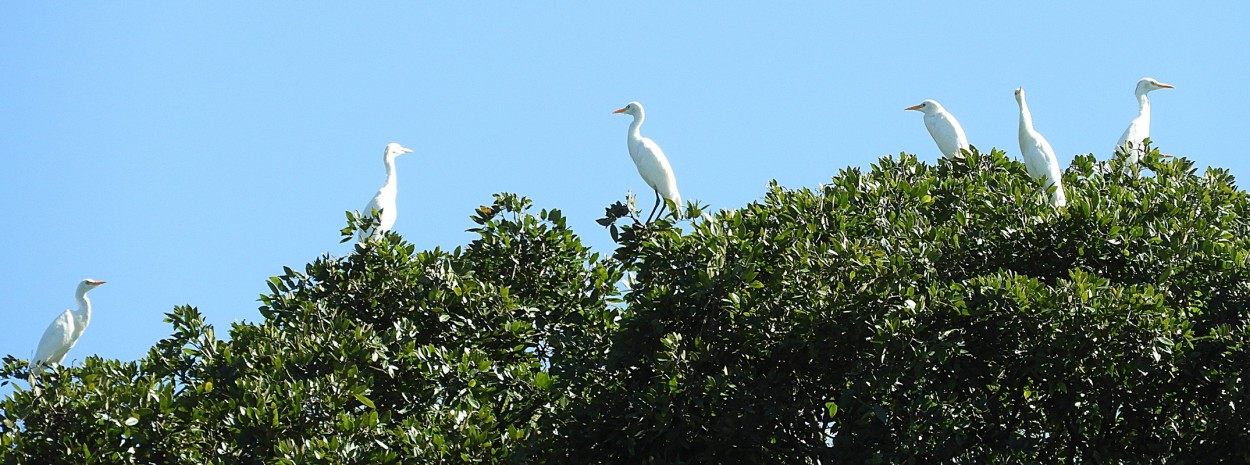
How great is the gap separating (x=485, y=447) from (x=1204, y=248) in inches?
178

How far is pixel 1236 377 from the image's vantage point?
24.5 ft

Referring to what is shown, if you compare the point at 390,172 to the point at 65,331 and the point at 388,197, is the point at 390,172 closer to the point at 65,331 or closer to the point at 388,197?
the point at 388,197

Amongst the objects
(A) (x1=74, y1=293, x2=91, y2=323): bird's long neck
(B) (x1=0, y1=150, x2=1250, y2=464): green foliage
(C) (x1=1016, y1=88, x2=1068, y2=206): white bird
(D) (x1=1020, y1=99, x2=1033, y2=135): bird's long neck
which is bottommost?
(B) (x1=0, y1=150, x2=1250, y2=464): green foliage

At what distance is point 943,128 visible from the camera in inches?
651

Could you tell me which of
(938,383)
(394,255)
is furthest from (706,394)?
(394,255)

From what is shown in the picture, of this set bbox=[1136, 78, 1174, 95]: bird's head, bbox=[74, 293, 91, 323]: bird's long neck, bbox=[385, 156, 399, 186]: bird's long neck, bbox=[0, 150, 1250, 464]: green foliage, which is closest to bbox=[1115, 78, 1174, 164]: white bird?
bbox=[1136, 78, 1174, 95]: bird's head

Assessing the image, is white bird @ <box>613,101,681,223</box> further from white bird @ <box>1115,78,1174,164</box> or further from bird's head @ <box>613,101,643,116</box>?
white bird @ <box>1115,78,1174,164</box>

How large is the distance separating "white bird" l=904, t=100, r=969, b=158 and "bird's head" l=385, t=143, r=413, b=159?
7176mm

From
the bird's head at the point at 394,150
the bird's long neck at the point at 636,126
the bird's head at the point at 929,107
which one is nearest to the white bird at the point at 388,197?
the bird's head at the point at 394,150

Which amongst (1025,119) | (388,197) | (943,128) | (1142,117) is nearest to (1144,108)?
(1142,117)

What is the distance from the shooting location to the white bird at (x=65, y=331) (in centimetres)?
1775

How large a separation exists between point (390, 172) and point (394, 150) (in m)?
0.97

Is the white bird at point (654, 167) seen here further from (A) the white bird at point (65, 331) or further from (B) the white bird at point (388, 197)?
(A) the white bird at point (65, 331)

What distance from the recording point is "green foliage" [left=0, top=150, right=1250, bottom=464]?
24.9ft
